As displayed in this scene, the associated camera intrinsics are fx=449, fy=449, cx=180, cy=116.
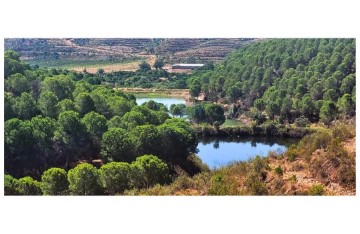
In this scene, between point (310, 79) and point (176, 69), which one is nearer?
point (310, 79)

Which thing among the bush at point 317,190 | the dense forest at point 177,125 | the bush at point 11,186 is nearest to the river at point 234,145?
the dense forest at point 177,125

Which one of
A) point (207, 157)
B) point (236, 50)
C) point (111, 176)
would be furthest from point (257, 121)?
point (111, 176)

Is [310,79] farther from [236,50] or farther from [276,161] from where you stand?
[276,161]

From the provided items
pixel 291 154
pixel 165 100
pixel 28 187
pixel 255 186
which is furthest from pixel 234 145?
pixel 255 186

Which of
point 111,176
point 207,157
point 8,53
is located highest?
point 8,53

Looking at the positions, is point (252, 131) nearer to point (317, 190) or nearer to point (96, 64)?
point (96, 64)

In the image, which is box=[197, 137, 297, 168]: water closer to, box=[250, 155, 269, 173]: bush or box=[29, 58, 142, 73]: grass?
box=[250, 155, 269, 173]: bush
